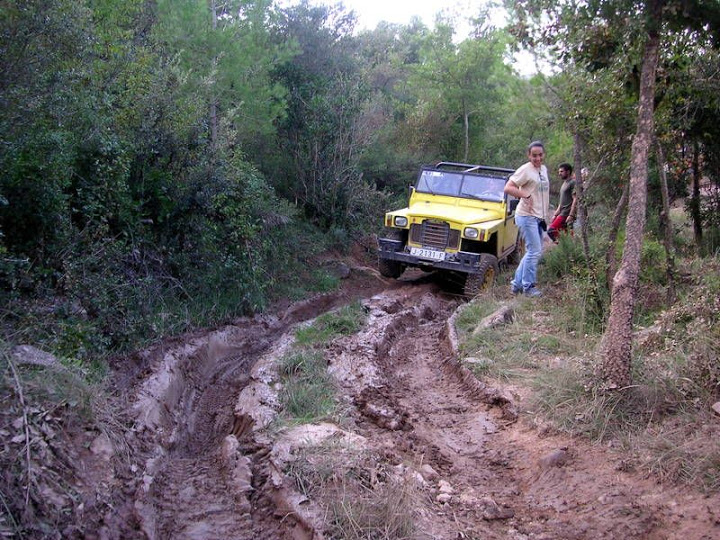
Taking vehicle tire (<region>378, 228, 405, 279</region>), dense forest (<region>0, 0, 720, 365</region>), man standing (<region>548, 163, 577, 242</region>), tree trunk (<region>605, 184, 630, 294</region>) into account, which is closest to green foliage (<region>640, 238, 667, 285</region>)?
tree trunk (<region>605, 184, 630, 294</region>)

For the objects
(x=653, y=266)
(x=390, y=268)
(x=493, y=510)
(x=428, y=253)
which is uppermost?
(x=653, y=266)

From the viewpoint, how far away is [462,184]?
1088cm

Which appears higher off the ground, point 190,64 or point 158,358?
point 190,64

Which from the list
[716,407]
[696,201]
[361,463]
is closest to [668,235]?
[716,407]

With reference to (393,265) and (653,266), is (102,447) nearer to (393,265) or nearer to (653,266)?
(653,266)

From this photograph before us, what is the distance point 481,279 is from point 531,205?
5.50ft

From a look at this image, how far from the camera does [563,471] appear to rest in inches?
163

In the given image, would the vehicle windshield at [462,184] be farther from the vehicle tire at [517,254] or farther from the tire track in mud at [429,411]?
the tire track in mud at [429,411]

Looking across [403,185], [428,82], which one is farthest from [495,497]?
[428,82]

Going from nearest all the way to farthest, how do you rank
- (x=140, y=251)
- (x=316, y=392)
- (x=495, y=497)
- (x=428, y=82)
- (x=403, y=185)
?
(x=495, y=497) < (x=316, y=392) < (x=140, y=251) < (x=403, y=185) < (x=428, y=82)

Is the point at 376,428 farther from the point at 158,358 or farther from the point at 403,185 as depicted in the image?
the point at 403,185

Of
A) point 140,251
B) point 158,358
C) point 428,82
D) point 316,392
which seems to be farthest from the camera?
point 428,82

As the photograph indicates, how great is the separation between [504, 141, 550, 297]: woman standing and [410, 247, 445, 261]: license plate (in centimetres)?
153

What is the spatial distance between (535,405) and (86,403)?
128 inches
